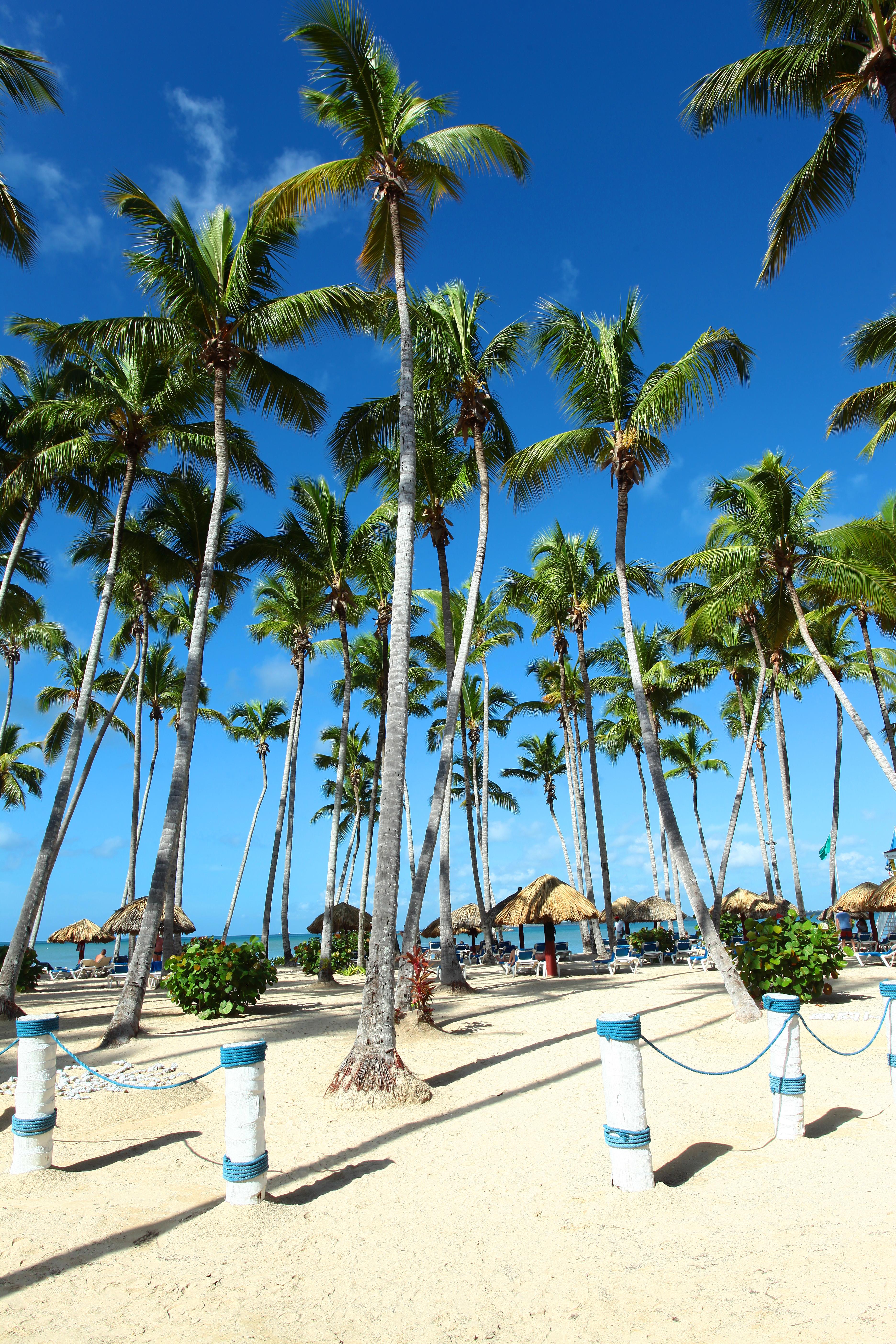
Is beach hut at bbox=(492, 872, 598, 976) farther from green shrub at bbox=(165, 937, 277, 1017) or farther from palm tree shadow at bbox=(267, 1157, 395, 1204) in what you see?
palm tree shadow at bbox=(267, 1157, 395, 1204)

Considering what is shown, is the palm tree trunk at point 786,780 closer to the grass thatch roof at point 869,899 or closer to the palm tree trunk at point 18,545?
the grass thatch roof at point 869,899

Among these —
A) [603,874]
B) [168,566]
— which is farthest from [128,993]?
[603,874]

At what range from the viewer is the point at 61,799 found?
13.3 metres

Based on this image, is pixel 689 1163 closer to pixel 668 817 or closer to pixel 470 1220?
pixel 470 1220

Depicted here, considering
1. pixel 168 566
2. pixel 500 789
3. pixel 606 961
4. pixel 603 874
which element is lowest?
pixel 606 961

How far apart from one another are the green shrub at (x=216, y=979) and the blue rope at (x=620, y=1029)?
28.3 feet

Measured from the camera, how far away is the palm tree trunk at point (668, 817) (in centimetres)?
1084

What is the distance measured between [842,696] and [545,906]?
8.54 m

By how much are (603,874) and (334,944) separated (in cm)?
884

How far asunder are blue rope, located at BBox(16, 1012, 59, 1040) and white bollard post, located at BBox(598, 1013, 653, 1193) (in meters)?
3.89

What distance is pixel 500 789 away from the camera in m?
39.9

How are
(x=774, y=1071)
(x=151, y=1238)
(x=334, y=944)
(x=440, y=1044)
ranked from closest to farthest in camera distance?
(x=151, y=1238), (x=774, y=1071), (x=440, y=1044), (x=334, y=944)

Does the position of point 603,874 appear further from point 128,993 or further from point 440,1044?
point 128,993

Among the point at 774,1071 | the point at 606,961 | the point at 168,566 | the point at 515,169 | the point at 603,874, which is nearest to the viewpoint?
the point at 774,1071
